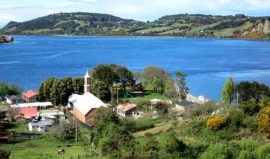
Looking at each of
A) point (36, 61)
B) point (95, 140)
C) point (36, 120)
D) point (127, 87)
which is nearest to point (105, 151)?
point (95, 140)

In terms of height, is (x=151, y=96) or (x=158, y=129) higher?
(x=158, y=129)

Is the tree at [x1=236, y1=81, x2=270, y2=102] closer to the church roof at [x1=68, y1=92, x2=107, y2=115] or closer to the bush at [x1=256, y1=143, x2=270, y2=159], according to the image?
the church roof at [x1=68, y1=92, x2=107, y2=115]

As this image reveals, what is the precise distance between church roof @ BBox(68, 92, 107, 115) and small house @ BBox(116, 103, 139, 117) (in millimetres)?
1734

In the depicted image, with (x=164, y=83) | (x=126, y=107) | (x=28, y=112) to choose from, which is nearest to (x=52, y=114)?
(x=28, y=112)

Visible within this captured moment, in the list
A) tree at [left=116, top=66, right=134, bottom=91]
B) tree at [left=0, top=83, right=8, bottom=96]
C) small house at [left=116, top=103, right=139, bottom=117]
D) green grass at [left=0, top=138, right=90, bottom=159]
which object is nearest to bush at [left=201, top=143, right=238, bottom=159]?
green grass at [left=0, top=138, right=90, bottom=159]

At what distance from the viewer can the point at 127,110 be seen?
148 ft

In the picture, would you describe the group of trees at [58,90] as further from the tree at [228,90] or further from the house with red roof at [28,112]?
the tree at [228,90]

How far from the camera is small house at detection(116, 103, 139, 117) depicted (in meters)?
44.9

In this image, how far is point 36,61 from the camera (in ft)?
385

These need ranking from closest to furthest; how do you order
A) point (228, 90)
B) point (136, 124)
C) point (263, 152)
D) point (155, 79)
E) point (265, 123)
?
point (263, 152) < point (265, 123) < point (136, 124) < point (228, 90) < point (155, 79)

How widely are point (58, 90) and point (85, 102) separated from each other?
6.99 m

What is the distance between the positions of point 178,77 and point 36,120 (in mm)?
18680

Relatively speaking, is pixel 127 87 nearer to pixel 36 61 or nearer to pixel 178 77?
pixel 178 77

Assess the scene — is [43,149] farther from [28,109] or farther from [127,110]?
[28,109]
